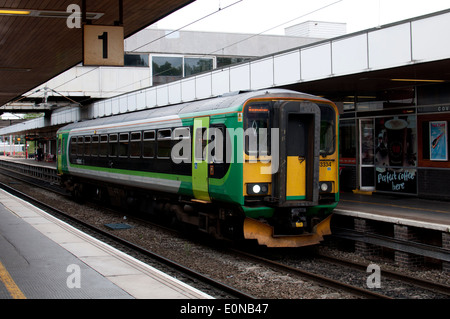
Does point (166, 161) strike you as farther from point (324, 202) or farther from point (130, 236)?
point (324, 202)

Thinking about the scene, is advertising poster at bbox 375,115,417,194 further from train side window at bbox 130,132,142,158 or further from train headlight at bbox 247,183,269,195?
train side window at bbox 130,132,142,158

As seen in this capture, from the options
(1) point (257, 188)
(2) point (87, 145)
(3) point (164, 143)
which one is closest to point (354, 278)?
(1) point (257, 188)

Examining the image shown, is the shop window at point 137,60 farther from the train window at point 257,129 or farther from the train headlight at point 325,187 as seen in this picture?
the train headlight at point 325,187

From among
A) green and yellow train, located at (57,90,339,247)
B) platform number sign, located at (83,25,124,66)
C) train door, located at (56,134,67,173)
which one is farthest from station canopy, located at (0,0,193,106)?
train door, located at (56,134,67,173)

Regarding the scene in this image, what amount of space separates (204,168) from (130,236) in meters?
3.59

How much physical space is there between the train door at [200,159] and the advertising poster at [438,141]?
6.75 meters

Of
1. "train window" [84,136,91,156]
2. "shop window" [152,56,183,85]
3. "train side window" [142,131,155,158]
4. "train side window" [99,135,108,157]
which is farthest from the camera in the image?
"shop window" [152,56,183,85]

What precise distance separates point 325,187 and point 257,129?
1937mm

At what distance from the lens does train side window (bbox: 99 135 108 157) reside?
16875 millimetres

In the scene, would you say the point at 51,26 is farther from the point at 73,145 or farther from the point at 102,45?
the point at 73,145

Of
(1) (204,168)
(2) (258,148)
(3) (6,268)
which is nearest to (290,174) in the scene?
(2) (258,148)

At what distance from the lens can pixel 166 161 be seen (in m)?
12.6

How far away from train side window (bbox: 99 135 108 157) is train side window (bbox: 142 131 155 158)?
11.0 feet
